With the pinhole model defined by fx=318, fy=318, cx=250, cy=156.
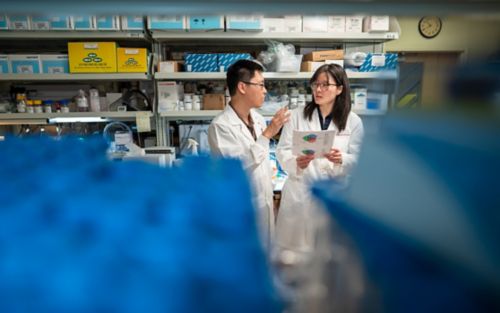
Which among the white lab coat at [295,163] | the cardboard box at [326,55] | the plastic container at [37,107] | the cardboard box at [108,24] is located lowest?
the white lab coat at [295,163]

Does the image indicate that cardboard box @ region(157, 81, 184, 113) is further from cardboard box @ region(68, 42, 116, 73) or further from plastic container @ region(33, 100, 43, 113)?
plastic container @ region(33, 100, 43, 113)

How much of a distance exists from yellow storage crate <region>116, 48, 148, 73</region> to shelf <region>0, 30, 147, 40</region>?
0.39 feet

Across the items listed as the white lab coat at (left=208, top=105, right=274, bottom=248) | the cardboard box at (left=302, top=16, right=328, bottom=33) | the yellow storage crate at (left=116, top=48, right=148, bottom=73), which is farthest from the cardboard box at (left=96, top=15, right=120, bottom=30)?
the cardboard box at (left=302, top=16, right=328, bottom=33)

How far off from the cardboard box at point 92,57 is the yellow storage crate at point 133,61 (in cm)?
5

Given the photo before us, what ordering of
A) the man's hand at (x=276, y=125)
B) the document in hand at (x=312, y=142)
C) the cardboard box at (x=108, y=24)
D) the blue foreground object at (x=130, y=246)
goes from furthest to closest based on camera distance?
1. the cardboard box at (x=108, y=24)
2. the man's hand at (x=276, y=125)
3. the document in hand at (x=312, y=142)
4. the blue foreground object at (x=130, y=246)

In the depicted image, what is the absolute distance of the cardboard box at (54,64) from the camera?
2.51 metres

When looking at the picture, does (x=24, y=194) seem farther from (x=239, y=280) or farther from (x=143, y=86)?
(x=143, y=86)

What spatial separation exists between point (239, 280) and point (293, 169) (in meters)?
1.80

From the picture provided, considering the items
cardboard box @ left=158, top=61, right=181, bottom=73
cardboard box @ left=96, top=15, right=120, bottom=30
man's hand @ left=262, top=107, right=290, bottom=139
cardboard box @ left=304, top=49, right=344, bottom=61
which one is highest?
cardboard box @ left=96, top=15, right=120, bottom=30

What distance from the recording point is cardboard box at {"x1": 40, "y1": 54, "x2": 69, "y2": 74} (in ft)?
8.23

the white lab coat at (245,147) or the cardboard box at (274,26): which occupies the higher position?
the cardboard box at (274,26)

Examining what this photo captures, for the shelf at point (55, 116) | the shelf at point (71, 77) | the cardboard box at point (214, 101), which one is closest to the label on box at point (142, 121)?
the shelf at point (55, 116)

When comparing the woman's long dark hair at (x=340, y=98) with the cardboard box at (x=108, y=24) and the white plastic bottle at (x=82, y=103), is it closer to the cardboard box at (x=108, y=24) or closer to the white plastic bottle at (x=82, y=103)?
the cardboard box at (x=108, y=24)

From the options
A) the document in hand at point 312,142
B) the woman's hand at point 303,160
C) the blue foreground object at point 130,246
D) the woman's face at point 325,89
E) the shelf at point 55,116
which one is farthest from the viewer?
the shelf at point 55,116
